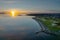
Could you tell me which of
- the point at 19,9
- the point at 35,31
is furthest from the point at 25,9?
the point at 35,31

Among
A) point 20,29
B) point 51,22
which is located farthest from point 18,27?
point 51,22

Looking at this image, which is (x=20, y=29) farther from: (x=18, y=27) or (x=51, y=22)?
(x=51, y=22)

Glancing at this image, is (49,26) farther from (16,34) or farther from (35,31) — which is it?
(16,34)
